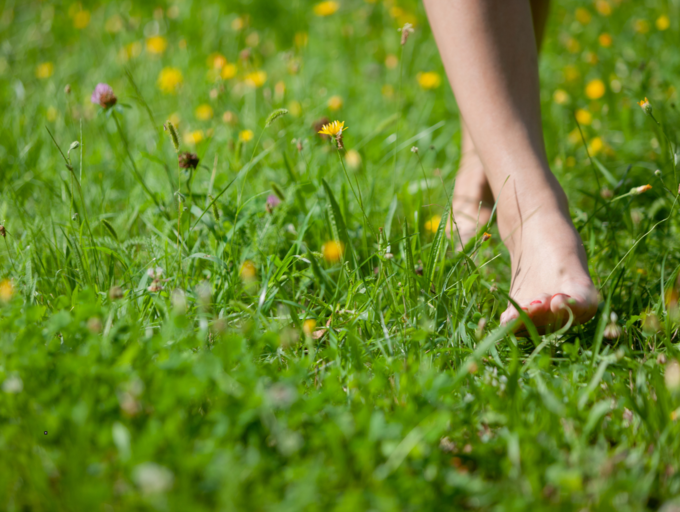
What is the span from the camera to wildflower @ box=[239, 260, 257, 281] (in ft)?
3.98

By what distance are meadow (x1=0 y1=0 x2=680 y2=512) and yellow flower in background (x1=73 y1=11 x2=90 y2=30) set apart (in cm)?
94

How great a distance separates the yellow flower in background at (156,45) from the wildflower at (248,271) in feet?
5.89

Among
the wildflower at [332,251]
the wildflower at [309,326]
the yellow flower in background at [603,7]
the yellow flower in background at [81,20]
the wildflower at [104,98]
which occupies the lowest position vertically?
the wildflower at [309,326]

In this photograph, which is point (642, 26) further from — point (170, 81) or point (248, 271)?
point (248, 271)

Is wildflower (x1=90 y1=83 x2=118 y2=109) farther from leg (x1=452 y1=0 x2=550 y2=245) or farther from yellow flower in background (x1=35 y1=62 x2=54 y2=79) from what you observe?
yellow flower in background (x1=35 y1=62 x2=54 y2=79)

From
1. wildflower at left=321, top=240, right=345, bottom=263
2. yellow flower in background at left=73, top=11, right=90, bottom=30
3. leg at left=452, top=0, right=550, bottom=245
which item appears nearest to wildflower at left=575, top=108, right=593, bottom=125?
leg at left=452, top=0, right=550, bottom=245

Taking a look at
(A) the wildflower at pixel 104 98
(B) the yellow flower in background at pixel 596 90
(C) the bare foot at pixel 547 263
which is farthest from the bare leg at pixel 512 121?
(B) the yellow flower in background at pixel 596 90

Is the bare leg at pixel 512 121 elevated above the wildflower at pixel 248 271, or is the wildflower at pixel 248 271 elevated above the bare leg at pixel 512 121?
the bare leg at pixel 512 121

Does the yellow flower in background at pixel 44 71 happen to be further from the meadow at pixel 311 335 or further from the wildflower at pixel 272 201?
the wildflower at pixel 272 201

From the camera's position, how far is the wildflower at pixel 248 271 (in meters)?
1.21

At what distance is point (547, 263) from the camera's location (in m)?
1.10

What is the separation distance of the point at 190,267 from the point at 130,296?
0.17 m

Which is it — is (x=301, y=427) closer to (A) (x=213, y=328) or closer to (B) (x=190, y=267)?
(A) (x=213, y=328)

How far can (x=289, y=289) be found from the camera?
1270 millimetres
